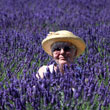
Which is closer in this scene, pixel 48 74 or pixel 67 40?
pixel 48 74

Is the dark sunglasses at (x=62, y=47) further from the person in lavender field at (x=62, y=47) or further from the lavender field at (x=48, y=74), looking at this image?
the lavender field at (x=48, y=74)

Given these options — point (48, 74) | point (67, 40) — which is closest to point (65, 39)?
point (67, 40)

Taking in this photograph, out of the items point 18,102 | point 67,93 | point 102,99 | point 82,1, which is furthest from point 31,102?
point 82,1

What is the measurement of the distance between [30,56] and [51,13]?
322 cm

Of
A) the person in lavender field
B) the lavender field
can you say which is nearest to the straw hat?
the person in lavender field

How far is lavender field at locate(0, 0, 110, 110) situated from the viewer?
197 cm

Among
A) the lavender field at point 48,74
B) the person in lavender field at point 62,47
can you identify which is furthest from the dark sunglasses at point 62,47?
the lavender field at point 48,74

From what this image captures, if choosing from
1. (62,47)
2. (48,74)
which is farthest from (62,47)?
(48,74)

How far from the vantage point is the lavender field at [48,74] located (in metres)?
1.97

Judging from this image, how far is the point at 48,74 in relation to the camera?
7.61 feet

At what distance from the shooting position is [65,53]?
2.82 metres

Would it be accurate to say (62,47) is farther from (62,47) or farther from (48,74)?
(48,74)

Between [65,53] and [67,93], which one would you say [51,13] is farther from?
[67,93]

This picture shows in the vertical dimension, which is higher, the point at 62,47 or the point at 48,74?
the point at 62,47
